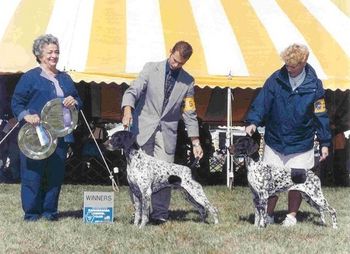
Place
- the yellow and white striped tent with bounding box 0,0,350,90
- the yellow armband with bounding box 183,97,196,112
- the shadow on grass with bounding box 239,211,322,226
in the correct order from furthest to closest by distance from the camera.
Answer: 1. the yellow and white striped tent with bounding box 0,0,350,90
2. the shadow on grass with bounding box 239,211,322,226
3. the yellow armband with bounding box 183,97,196,112

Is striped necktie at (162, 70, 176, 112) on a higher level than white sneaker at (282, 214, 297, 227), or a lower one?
higher

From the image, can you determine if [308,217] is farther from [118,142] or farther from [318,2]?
[318,2]

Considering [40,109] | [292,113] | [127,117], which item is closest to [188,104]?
[127,117]

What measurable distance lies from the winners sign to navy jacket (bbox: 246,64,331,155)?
137 centimetres

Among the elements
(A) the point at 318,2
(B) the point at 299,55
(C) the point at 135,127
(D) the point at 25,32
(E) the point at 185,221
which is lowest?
(E) the point at 185,221

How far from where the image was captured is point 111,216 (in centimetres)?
492

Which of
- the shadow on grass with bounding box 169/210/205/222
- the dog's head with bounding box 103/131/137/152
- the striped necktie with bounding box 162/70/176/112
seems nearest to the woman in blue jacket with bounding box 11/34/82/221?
the dog's head with bounding box 103/131/137/152

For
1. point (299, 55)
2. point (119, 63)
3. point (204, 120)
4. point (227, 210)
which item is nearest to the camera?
point (299, 55)

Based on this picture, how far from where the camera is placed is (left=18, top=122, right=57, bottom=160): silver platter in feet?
15.5

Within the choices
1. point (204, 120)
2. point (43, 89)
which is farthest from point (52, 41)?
point (204, 120)

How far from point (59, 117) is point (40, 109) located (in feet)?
0.54

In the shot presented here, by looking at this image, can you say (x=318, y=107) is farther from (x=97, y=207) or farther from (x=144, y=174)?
(x=97, y=207)

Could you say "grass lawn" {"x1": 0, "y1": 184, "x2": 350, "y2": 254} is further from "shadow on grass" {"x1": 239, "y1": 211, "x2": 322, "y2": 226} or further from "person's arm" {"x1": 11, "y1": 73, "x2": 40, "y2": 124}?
"person's arm" {"x1": 11, "y1": 73, "x2": 40, "y2": 124}

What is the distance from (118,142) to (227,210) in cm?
170
